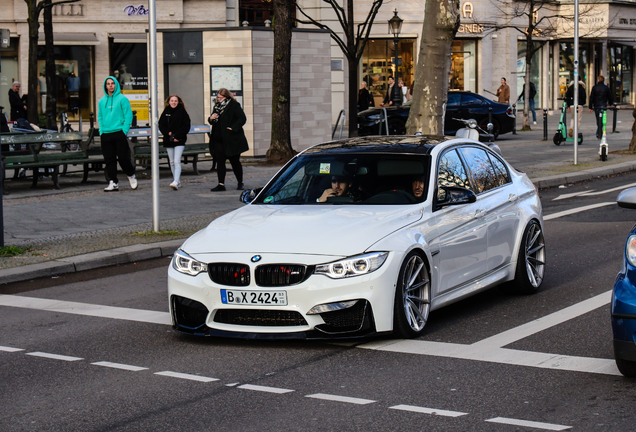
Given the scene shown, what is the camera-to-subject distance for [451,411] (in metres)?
5.18

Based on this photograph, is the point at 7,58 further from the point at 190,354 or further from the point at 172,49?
the point at 190,354

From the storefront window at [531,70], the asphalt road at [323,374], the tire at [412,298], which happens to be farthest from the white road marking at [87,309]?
the storefront window at [531,70]

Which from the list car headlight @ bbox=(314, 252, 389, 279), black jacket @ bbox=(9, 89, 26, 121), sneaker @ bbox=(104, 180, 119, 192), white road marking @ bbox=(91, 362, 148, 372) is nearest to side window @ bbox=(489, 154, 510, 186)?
car headlight @ bbox=(314, 252, 389, 279)

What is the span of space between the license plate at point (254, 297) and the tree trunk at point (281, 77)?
15362 mm

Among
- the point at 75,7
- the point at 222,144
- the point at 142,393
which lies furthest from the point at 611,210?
the point at 75,7

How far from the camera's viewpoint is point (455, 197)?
738 cm

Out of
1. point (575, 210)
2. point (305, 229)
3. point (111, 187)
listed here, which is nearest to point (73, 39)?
point (111, 187)

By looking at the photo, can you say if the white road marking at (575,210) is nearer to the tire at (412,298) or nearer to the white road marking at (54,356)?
the tire at (412,298)

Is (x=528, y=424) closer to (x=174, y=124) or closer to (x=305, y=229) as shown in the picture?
(x=305, y=229)

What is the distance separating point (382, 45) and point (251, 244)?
38.3m

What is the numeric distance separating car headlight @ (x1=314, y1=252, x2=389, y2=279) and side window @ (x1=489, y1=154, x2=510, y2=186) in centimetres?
256

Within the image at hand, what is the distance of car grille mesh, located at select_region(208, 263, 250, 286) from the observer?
257 inches

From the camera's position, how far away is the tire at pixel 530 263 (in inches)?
331

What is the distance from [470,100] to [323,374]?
26.3 metres
